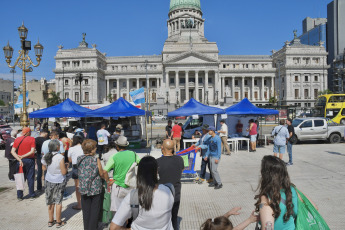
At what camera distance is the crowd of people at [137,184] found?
2.58 meters

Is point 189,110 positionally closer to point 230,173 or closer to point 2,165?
point 230,173

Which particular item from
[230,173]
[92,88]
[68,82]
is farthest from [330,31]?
[230,173]

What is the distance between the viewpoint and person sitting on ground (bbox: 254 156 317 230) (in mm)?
2514

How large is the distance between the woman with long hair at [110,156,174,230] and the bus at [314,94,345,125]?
31911 millimetres

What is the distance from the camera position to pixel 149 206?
8.90 ft

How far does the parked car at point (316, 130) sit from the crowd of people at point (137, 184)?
39.2ft

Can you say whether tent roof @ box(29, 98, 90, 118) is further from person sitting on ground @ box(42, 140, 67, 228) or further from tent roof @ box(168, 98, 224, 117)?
person sitting on ground @ box(42, 140, 67, 228)

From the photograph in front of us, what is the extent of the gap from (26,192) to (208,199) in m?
5.55

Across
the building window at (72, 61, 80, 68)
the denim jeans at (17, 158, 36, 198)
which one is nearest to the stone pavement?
the denim jeans at (17, 158, 36, 198)

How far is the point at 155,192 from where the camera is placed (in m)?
2.79

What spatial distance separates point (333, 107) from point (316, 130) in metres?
15.7

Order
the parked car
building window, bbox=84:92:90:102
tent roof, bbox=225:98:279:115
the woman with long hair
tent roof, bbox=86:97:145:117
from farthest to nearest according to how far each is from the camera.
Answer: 1. building window, bbox=84:92:90:102
2. the parked car
3. tent roof, bbox=225:98:279:115
4. tent roof, bbox=86:97:145:117
5. the woman with long hair

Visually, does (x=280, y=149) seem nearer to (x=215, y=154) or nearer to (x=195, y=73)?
(x=215, y=154)

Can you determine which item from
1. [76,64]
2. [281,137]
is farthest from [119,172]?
[76,64]
